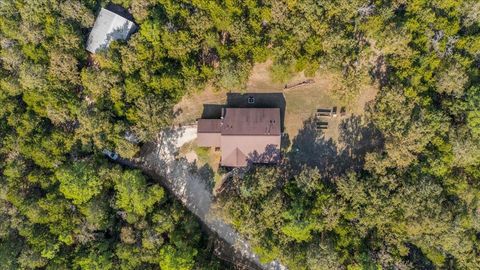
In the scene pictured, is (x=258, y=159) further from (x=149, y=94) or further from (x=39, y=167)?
(x=39, y=167)

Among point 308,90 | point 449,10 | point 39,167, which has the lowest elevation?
point 39,167

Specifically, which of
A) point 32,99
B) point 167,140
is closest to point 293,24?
point 167,140

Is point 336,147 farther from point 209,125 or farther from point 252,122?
point 209,125

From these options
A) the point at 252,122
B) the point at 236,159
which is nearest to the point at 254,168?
the point at 236,159

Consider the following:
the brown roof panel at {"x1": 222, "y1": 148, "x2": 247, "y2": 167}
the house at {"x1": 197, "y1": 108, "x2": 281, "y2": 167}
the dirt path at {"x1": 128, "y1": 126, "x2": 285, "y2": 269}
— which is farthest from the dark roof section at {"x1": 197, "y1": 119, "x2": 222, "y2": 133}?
the brown roof panel at {"x1": 222, "y1": 148, "x2": 247, "y2": 167}

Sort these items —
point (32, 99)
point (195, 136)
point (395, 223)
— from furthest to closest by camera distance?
1. point (195, 136)
2. point (32, 99)
3. point (395, 223)

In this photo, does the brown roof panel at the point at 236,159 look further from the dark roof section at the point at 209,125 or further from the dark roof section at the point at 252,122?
the dark roof section at the point at 209,125

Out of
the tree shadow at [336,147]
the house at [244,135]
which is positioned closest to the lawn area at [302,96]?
the tree shadow at [336,147]
